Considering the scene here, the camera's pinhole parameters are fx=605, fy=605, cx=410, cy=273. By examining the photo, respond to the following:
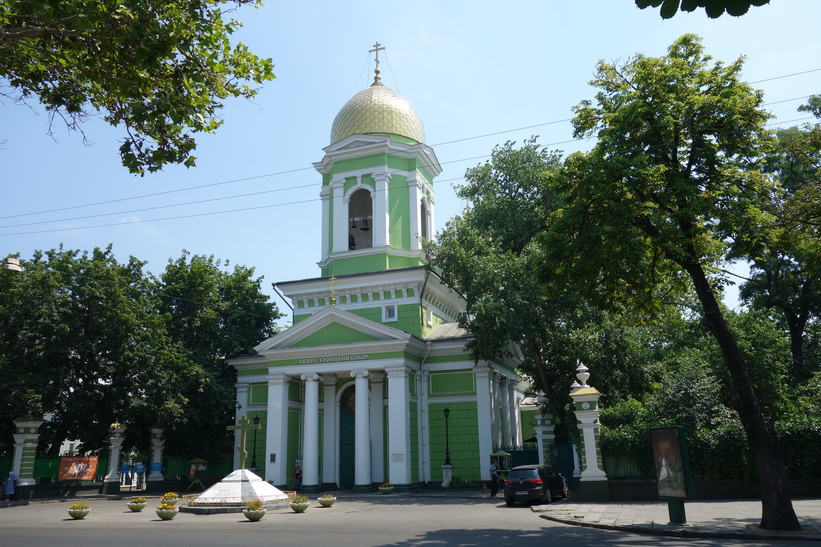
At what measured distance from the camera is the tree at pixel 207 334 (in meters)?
31.2

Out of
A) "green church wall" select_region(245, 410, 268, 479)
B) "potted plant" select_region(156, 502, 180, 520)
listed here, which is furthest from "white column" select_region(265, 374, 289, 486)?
"potted plant" select_region(156, 502, 180, 520)

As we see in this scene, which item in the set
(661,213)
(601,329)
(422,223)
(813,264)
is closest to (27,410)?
(422,223)

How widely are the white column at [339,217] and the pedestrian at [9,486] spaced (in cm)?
1747

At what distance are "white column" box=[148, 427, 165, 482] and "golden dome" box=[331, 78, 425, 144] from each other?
18.3 meters

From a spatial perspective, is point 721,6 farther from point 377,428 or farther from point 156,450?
point 156,450

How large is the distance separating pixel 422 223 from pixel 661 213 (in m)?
20.6

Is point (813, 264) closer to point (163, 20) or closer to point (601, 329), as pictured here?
point (601, 329)

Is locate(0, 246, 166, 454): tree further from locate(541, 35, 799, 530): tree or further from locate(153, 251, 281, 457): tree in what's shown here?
locate(541, 35, 799, 530): tree

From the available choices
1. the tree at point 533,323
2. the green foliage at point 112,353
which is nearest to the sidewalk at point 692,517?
the tree at point 533,323

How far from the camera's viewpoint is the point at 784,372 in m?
29.3

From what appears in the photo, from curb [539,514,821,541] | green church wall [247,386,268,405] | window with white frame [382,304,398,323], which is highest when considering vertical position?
window with white frame [382,304,398,323]

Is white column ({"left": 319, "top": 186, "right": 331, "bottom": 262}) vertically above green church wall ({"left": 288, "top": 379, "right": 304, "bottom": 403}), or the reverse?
white column ({"left": 319, "top": 186, "right": 331, "bottom": 262})

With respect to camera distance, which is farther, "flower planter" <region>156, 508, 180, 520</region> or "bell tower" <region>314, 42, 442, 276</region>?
"bell tower" <region>314, 42, 442, 276</region>

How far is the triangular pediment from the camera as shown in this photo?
27.4 metres
